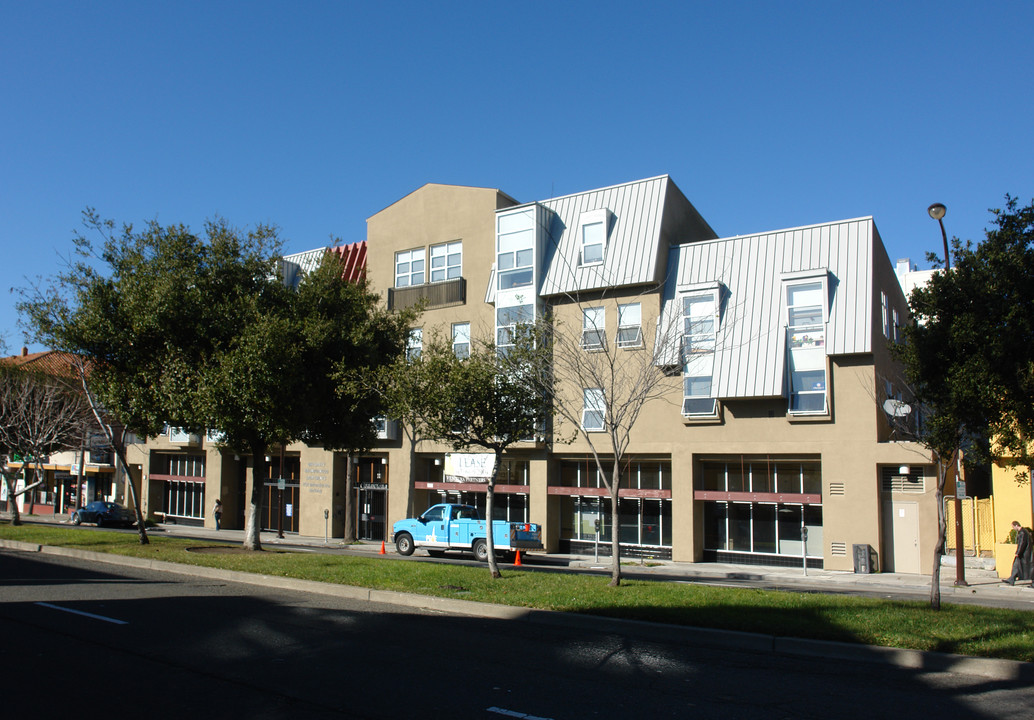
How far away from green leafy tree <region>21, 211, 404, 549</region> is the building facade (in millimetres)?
3119

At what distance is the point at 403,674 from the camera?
8.13m

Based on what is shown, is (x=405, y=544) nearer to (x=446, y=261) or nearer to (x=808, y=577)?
(x=446, y=261)

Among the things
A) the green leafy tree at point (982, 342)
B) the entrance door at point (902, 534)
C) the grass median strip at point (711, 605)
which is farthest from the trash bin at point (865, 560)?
the green leafy tree at point (982, 342)

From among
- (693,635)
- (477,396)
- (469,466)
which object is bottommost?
(693,635)

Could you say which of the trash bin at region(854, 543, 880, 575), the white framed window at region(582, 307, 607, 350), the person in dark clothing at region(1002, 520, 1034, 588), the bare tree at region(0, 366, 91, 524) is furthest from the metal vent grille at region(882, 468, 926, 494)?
the bare tree at region(0, 366, 91, 524)

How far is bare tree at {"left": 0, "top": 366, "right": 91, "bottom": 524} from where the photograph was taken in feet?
106

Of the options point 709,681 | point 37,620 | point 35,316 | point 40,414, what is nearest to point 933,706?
point 709,681

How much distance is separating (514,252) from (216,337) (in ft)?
47.1

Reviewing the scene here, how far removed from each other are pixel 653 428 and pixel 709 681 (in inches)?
792

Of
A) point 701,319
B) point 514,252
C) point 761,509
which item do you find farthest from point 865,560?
point 514,252

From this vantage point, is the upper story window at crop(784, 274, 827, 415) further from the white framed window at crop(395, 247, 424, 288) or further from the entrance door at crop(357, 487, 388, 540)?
the entrance door at crop(357, 487, 388, 540)

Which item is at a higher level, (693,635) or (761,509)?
(761,509)

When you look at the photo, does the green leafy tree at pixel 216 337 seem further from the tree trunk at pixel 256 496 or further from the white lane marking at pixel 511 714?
the white lane marking at pixel 511 714

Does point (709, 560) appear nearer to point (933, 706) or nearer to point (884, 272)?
point (884, 272)
